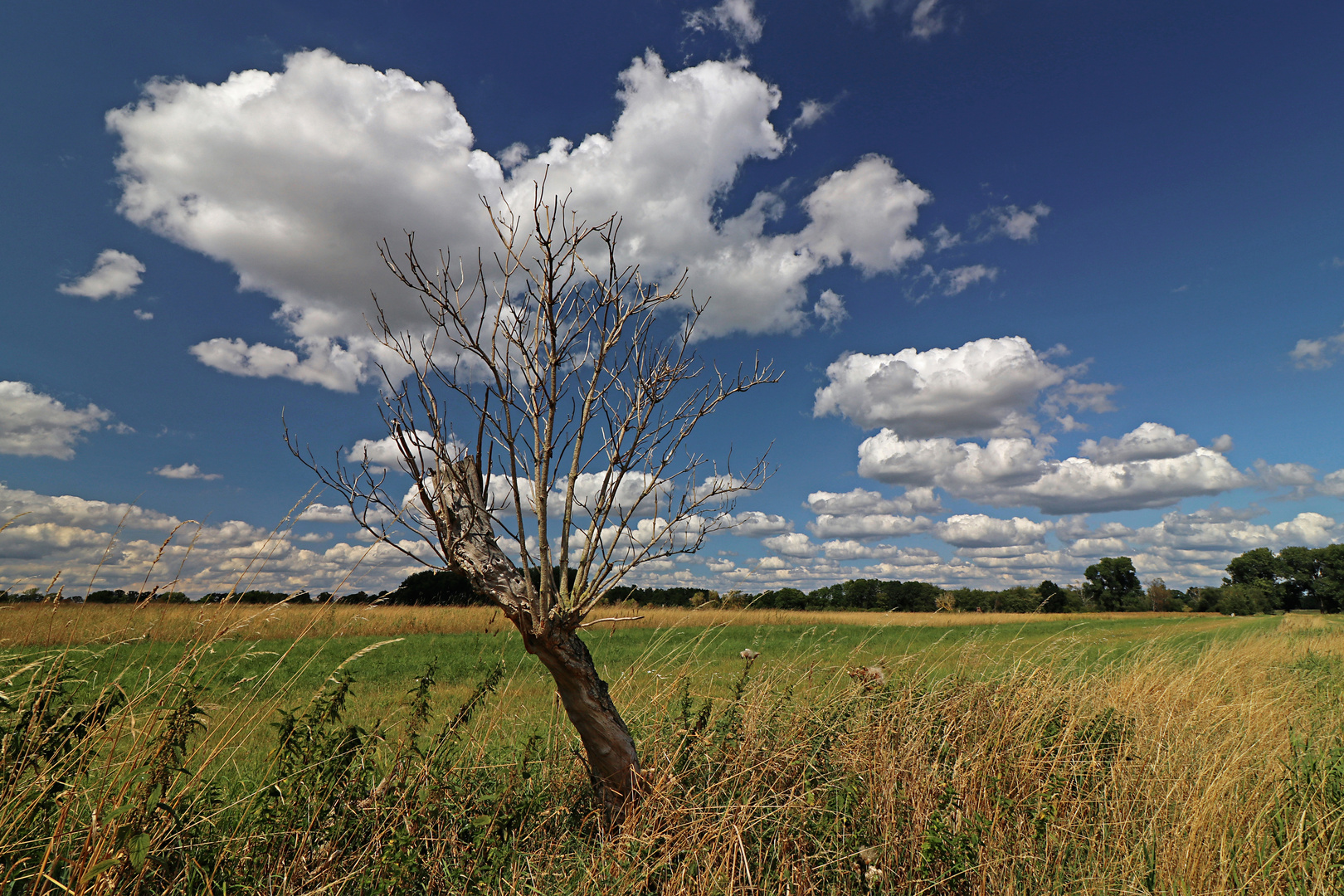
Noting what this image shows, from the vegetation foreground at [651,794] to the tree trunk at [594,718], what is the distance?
19 centimetres

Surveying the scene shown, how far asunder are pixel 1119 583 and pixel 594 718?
12291cm

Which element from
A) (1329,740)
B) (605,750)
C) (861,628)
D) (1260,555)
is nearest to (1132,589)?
(1260,555)

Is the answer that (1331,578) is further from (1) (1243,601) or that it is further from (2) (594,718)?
(2) (594,718)

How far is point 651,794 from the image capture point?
3498mm

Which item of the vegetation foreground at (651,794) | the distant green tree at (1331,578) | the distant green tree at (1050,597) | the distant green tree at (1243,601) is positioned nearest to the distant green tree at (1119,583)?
the distant green tree at (1243,601)

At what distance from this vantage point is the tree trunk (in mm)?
3305

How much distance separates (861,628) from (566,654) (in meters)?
26.3

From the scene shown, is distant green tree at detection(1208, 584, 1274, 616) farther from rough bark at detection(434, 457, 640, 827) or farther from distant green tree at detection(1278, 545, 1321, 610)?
rough bark at detection(434, 457, 640, 827)

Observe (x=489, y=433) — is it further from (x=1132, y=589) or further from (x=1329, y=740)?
(x=1132, y=589)

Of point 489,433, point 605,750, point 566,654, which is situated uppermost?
point 489,433

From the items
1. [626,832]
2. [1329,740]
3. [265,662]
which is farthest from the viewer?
[265,662]

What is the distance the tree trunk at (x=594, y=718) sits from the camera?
330 centimetres

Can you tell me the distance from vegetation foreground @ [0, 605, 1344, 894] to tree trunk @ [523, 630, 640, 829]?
0.19 m

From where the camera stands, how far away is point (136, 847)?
2969 millimetres
